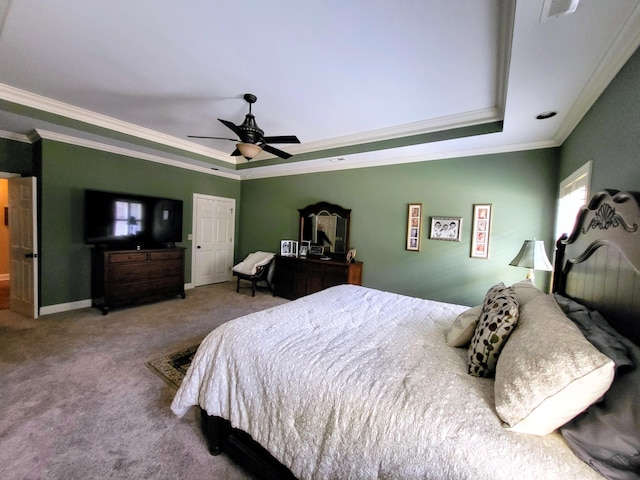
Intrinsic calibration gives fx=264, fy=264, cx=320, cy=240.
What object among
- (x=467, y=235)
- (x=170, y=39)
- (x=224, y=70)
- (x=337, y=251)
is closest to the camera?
(x=170, y=39)

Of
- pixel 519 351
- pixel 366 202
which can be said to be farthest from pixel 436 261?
pixel 519 351

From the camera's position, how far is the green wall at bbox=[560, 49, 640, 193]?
1.37 metres

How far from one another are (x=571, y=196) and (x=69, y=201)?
629 centimetres

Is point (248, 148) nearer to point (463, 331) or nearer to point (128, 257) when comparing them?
point (463, 331)

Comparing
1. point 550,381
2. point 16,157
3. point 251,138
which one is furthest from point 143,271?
point 550,381

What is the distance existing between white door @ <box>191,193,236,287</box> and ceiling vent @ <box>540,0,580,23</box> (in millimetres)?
5404

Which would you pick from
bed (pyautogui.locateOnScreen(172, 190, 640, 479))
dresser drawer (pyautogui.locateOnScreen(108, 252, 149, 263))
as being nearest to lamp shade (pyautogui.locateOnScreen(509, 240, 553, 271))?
bed (pyautogui.locateOnScreen(172, 190, 640, 479))

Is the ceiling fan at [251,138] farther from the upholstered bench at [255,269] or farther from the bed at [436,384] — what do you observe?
the upholstered bench at [255,269]

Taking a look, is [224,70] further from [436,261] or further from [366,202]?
[436,261]

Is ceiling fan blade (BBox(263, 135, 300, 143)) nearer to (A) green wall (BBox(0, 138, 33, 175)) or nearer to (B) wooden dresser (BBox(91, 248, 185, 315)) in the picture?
(B) wooden dresser (BBox(91, 248, 185, 315))

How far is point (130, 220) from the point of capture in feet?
13.5

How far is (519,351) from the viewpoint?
3.46 ft

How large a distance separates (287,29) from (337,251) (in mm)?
3335

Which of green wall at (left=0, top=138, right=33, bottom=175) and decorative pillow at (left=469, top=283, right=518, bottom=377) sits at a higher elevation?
→ green wall at (left=0, top=138, right=33, bottom=175)
